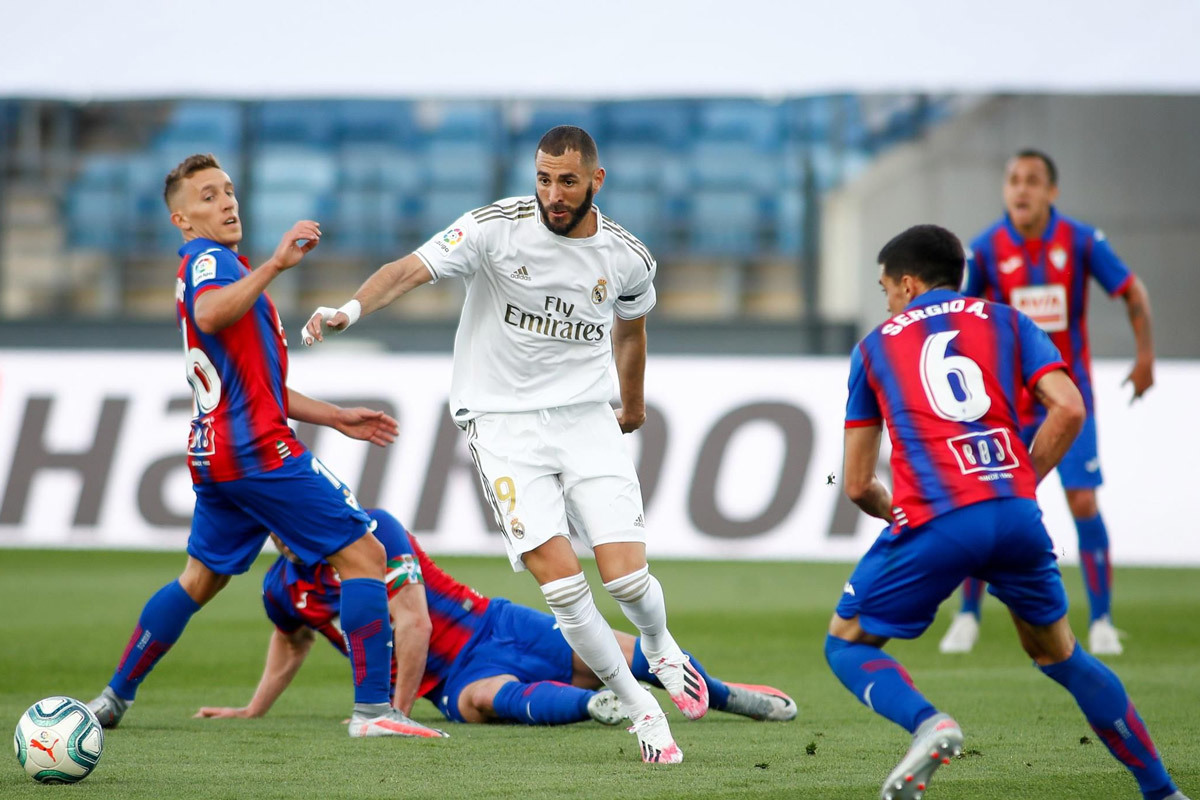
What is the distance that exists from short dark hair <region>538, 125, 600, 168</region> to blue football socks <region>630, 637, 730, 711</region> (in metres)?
1.64

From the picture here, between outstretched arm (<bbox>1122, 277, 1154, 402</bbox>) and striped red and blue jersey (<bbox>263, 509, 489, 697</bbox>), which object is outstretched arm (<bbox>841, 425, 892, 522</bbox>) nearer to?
striped red and blue jersey (<bbox>263, 509, 489, 697</bbox>)

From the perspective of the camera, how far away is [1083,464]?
→ 7.37 meters

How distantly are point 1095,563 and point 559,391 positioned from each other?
3806 millimetres

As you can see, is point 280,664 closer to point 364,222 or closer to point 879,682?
point 879,682

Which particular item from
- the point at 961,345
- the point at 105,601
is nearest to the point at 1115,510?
the point at 105,601

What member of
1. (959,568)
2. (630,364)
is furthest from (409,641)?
(959,568)

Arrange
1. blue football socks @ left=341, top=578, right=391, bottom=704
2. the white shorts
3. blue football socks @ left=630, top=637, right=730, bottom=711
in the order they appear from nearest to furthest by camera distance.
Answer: the white shorts, blue football socks @ left=341, top=578, right=391, bottom=704, blue football socks @ left=630, top=637, right=730, bottom=711

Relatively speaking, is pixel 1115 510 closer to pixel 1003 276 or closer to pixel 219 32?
pixel 1003 276

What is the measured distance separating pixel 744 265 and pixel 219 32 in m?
7.27

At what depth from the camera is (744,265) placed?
62.4 feet

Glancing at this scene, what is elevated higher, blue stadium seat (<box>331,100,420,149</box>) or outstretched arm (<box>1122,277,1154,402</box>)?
blue stadium seat (<box>331,100,420,149</box>)

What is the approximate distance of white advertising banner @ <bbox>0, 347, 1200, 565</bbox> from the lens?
11234 millimetres

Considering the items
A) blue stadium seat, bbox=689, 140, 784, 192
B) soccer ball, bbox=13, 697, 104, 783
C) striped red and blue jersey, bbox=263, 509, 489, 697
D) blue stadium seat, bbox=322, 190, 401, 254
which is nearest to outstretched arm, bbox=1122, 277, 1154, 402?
striped red and blue jersey, bbox=263, 509, 489, 697

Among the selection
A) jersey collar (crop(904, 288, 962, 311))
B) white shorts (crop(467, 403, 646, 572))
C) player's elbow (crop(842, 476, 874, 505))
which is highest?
jersey collar (crop(904, 288, 962, 311))
